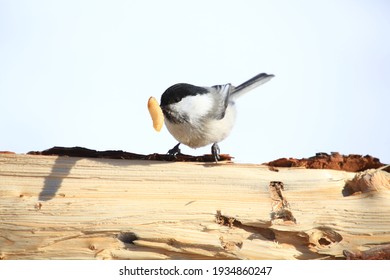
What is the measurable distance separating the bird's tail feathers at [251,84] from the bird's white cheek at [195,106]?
1.06 ft

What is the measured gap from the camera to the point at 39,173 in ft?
6.18

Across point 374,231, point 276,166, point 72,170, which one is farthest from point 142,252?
point 374,231

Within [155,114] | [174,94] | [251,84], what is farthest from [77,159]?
[251,84]

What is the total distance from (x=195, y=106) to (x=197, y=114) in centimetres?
4

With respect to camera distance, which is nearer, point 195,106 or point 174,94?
point 174,94

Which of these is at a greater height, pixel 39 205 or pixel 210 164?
pixel 210 164

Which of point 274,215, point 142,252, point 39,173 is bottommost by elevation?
point 142,252

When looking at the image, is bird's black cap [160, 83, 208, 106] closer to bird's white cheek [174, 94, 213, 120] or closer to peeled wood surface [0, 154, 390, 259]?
bird's white cheek [174, 94, 213, 120]

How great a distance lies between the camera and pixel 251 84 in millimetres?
2773

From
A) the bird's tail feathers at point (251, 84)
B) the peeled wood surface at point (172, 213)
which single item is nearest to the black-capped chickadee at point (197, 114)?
the bird's tail feathers at point (251, 84)

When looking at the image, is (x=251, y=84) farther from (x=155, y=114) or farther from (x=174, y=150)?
(x=155, y=114)

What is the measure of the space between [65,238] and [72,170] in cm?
23

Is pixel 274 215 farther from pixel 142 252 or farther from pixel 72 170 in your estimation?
pixel 72 170

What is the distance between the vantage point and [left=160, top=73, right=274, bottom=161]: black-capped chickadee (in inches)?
89.4
